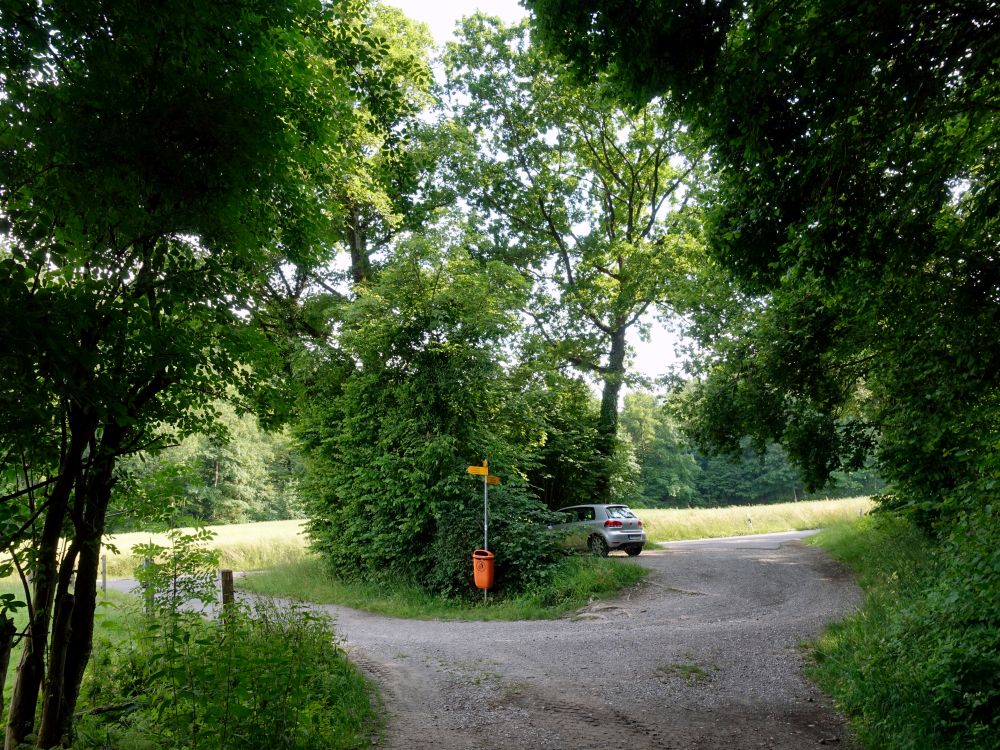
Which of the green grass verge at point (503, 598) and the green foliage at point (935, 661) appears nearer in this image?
the green foliage at point (935, 661)

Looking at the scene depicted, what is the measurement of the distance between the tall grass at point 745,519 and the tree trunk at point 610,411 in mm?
6139

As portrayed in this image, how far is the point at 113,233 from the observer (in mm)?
4207

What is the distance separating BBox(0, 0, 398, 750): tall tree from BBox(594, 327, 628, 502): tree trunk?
17253mm

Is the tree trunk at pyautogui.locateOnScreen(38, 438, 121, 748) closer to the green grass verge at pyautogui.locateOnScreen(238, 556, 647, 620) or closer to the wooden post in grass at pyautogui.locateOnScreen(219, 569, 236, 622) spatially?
the wooden post in grass at pyautogui.locateOnScreen(219, 569, 236, 622)

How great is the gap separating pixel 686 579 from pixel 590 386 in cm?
1105

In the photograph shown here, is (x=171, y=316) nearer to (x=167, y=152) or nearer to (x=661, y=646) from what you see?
(x=167, y=152)

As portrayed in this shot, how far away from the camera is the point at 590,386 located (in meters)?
24.2

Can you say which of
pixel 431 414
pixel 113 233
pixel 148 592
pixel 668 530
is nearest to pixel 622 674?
pixel 148 592

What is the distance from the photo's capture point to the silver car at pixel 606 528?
17125 mm

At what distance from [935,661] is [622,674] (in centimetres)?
334

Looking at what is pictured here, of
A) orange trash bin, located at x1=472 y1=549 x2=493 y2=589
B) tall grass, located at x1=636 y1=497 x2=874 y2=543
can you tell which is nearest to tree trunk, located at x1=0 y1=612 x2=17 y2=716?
orange trash bin, located at x1=472 y1=549 x2=493 y2=589

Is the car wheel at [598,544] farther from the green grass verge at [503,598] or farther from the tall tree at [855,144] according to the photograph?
the tall tree at [855,144]

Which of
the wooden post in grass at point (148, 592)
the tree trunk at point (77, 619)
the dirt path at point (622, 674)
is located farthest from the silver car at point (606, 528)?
the tree trunk at point (77, 619)

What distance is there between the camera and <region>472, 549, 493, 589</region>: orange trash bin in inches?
523
